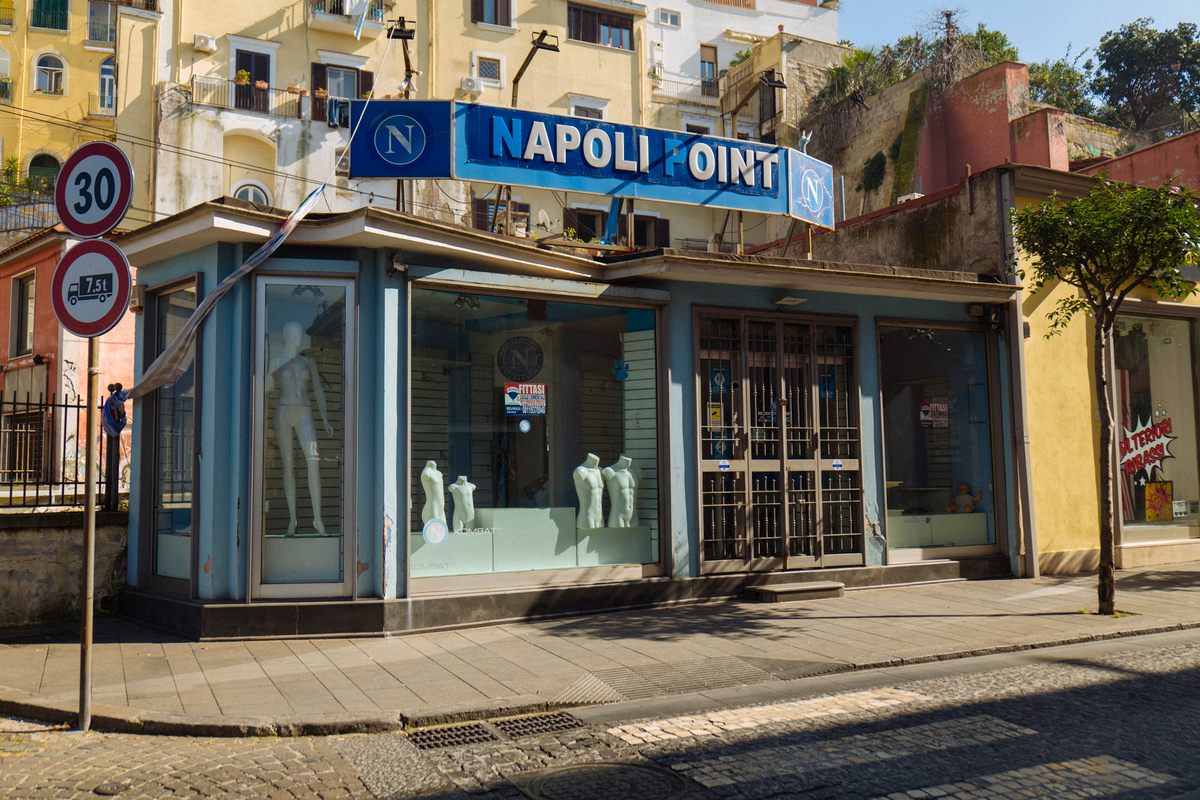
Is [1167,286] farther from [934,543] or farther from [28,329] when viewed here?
[28,329]

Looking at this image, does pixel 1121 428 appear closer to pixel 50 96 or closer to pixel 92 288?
pixel 92 288

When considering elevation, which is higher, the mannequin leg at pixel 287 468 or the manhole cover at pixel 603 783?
the mannequin leg at pixel 287 468

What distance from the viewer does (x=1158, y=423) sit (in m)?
15.4

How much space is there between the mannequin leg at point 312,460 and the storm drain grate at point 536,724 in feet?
11.8

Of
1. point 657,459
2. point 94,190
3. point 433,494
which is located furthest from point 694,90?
point 94,190

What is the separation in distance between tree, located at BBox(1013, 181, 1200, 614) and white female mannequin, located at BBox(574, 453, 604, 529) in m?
5.21

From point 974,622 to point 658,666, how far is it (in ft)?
12.5

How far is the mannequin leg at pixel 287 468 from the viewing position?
9.35 metres

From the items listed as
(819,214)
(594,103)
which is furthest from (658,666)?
(594,103)

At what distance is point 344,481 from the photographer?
9.41m

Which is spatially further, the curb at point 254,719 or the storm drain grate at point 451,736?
the curb at point 254,719

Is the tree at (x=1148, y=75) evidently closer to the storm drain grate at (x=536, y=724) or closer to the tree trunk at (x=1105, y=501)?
the tree trunk at (x=1105, y=501)

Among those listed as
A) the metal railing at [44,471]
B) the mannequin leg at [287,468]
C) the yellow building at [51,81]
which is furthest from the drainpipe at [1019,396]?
the yellow building at [51,81]

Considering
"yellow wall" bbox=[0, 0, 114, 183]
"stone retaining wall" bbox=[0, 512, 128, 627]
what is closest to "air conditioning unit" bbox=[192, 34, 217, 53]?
"yellow wall" bbox=[0, 0, 114, 183]
